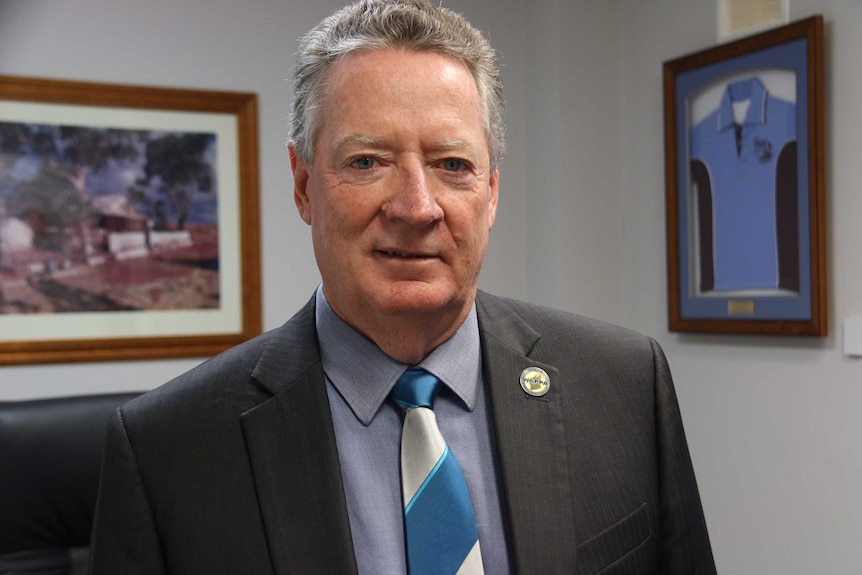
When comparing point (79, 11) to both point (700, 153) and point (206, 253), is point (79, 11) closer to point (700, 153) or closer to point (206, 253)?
point (206, 253)

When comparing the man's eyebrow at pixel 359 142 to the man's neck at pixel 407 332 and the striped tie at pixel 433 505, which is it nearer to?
the man's neck at pixel 407 332

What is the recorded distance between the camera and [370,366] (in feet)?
3.58

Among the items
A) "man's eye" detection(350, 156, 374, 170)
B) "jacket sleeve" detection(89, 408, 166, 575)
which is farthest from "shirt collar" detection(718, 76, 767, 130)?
"jacket sleeve" detection(89, 408, 166, 575)

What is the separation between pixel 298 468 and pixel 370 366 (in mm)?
160

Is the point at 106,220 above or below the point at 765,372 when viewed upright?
above

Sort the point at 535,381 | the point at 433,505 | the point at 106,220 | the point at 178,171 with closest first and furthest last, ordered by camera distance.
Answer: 1. the point at 433,505
2. the point at 535,381
3. the point at 106,220
4. the point at 178,171

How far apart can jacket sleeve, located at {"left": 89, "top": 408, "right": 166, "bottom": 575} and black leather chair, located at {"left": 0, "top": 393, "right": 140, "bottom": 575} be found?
84cm

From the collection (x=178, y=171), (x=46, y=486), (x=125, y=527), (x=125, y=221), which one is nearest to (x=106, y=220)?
(x=125, y=221)

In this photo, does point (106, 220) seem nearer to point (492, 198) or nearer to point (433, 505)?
point (492, 198)

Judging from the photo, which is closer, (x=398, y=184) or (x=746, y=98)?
(x=398, y=184)

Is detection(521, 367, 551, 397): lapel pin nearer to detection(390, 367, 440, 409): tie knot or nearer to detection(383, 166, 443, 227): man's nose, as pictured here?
detection(390, 367, 440, 409): tie knot

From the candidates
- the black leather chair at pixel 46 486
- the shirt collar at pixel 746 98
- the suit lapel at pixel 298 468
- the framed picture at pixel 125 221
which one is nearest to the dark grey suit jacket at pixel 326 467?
the suit lapel at pixel 298 468

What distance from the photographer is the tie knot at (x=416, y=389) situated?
3.52 feet

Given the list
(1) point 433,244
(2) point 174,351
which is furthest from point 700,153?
(1) point 433,244
